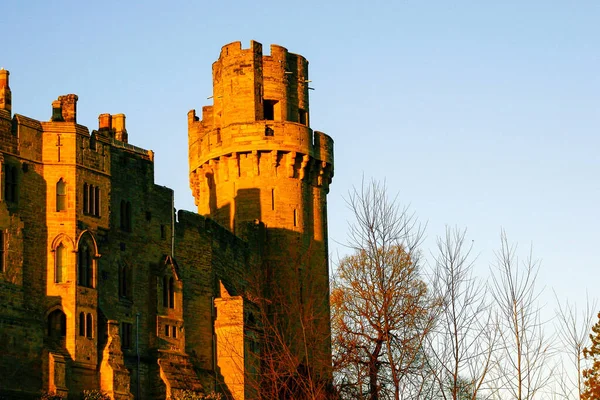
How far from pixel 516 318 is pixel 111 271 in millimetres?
22982

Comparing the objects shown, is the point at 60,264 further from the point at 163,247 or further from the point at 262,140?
the point at 262,140

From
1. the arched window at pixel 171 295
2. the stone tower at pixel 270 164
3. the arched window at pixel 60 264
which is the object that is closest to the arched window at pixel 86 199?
the arched window at pixel 60 264

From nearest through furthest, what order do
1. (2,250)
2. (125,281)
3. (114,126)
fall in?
(2,250), (125,281), (114,126)

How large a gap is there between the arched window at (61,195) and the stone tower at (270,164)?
1640cm

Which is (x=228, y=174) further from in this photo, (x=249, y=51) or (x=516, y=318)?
(x=516, y=318)

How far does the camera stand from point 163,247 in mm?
52750

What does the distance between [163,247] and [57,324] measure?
8.36 meters

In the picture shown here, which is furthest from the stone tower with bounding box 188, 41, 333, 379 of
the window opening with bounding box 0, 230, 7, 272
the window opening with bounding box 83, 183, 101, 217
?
the window opening with bounding box 0, 230, 7, 272

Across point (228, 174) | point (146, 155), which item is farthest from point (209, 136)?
point (146, 155)

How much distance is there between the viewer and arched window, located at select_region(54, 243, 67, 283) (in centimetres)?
4584

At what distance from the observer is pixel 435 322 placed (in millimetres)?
33125

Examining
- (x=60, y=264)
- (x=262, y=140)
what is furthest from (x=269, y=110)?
(x=60, y=264)

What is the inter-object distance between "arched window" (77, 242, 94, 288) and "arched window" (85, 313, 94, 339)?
124 centimetres

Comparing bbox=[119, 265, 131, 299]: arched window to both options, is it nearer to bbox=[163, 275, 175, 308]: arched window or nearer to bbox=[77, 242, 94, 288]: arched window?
bbox=[163, 275, 175, 308]: arched window
